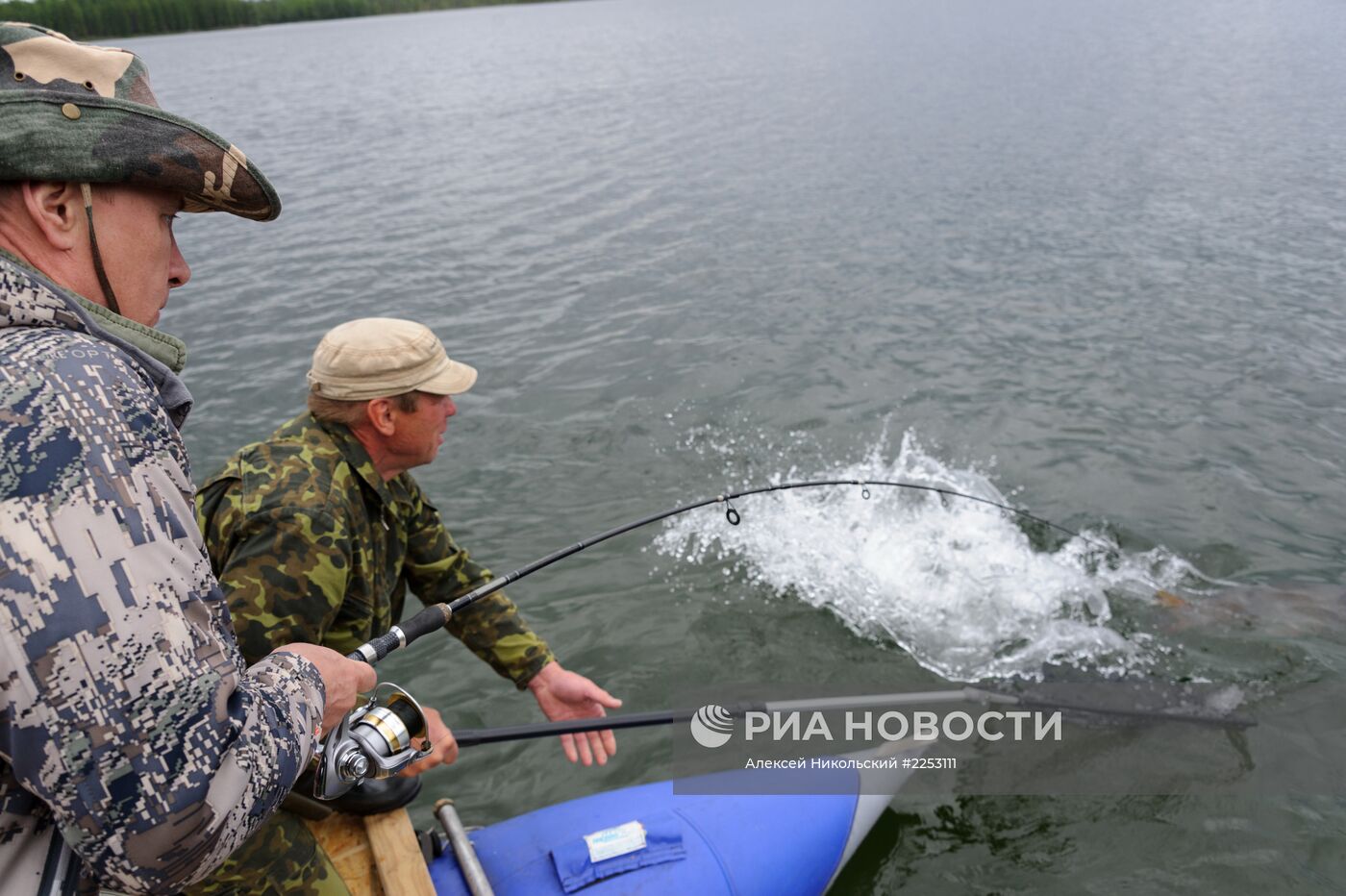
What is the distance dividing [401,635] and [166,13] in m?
86.6

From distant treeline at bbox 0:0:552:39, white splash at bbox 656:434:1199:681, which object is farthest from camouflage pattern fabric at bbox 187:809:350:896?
distant treeline at bbox 0:0:552:39

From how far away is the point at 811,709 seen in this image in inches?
183

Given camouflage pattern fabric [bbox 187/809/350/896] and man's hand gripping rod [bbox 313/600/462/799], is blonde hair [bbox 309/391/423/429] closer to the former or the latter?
man's hand gripping rod [bbox 313/600/462/799]

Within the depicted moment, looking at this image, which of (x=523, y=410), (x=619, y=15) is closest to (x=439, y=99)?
(x=523, y=410)

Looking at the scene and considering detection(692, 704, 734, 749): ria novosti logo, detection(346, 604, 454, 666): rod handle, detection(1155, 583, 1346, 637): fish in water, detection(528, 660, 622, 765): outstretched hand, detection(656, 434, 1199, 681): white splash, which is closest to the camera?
detection(346, 604, 454, 666): rod handle

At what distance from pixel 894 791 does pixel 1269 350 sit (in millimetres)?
8657

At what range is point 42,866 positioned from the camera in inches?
57.1

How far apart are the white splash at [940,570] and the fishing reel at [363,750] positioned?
4594 millimetres

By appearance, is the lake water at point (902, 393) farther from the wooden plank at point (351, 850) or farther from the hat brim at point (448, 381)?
the hat brim at point (448, 381)

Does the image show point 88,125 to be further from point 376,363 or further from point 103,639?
point 376,363

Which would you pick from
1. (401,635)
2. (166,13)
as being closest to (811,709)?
(401,635)

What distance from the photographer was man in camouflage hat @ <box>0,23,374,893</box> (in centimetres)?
128

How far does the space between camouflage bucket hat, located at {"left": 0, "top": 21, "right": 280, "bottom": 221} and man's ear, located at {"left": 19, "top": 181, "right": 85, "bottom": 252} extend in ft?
0.07

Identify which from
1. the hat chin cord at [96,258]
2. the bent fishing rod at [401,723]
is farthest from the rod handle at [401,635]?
the hat chin cord at [96,258]
